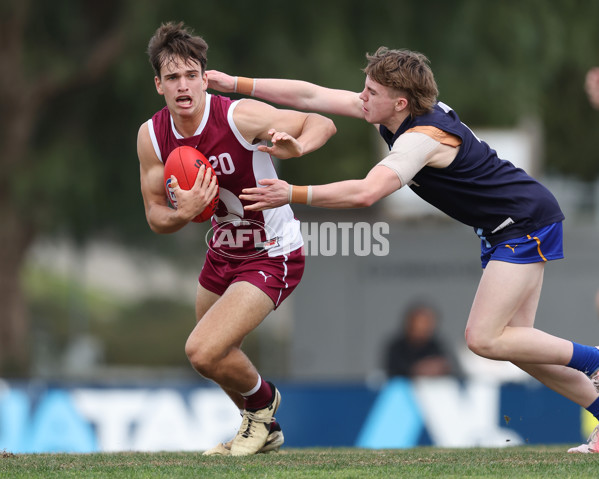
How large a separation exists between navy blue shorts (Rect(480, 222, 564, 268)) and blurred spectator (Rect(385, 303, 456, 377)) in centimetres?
573

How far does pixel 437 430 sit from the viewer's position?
10250 millimetres

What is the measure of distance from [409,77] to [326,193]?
35.6 inches

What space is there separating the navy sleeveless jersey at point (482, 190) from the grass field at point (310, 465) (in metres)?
1.37

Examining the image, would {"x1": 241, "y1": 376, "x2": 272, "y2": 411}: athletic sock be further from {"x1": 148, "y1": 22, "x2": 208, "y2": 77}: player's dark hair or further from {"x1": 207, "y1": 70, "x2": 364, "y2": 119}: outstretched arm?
{"x1": 148, "y1": 22, "x2": 208, "y2": 77}: player's dark hair

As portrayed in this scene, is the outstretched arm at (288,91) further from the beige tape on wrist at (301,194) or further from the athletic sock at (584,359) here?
the athletic sock at (584,359)

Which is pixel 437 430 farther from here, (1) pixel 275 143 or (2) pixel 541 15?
(2) pixel 541 15

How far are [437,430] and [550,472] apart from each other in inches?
183

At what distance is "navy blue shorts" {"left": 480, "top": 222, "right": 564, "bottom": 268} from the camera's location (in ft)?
20.4

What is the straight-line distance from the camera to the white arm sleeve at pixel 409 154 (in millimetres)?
5785

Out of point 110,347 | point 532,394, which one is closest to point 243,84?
point 532,394

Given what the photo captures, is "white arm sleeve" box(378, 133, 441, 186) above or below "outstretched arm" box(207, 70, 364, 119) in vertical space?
below

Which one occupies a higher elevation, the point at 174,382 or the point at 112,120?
the point at 112,120

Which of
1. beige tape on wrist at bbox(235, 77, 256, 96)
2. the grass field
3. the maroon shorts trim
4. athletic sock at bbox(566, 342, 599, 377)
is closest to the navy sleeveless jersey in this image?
athletic sock at bbox(566, 342, 599, 377)

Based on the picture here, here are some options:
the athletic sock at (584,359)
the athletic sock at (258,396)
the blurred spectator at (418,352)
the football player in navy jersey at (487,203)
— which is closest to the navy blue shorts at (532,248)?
the football player in navy jersey at (487,203)
